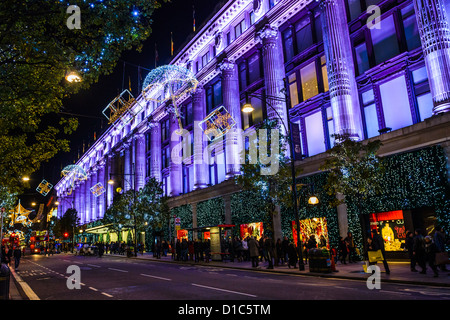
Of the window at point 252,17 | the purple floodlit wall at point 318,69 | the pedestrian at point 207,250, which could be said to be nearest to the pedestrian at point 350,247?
the purple floodlit wall at point 318,69

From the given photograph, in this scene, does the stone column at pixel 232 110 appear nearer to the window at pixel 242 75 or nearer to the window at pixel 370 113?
the window at pixel 242 75

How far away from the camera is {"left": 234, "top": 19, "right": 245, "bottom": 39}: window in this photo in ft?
115

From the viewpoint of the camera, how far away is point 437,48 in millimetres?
18109

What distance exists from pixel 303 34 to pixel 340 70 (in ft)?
21.9

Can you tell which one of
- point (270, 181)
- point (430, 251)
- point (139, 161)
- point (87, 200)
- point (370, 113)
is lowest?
point (430, 251)

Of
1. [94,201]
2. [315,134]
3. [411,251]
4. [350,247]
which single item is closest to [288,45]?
[315,134]

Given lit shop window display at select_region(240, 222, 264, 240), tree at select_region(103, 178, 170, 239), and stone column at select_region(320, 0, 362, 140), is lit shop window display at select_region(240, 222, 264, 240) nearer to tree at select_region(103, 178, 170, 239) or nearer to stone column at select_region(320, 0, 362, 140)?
stone column at select_region(320, 0, 362, 140)

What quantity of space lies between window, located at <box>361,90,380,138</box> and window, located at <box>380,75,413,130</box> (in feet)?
2.64

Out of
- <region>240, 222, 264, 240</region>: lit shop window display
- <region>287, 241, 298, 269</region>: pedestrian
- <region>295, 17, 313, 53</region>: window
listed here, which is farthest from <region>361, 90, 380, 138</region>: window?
<region>240, 222, 264, 240</region>: lit shop window display

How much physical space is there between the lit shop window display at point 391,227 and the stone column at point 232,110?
14950 millimetres

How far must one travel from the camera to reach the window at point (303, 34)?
27688mm

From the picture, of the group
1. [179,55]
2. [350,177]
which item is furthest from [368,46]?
[179,55]

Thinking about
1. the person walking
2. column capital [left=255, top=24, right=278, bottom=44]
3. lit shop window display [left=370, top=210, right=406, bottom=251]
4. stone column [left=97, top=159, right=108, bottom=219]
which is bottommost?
the person walking

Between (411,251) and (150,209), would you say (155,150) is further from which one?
(411,251)
